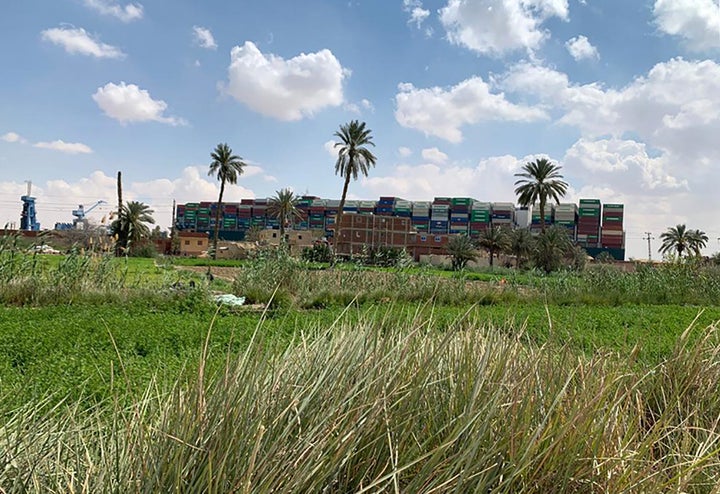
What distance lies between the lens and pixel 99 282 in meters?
10.1

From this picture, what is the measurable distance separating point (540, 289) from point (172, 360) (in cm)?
1155

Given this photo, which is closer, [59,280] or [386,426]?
[386,426]

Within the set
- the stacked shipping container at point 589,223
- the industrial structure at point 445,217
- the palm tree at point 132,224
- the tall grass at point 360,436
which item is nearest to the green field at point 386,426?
the tall grass at point 360,436

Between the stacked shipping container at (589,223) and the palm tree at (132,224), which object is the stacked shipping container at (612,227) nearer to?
the stacked shipping container at (589,223)

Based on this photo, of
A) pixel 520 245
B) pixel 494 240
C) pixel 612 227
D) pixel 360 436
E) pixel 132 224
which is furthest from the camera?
pixel 612 227

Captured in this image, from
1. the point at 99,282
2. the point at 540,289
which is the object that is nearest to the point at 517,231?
the point at 540,289

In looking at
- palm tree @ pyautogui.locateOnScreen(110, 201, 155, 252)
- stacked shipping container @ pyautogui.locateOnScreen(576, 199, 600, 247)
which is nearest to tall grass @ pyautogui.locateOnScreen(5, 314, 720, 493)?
palm tree @ pyautogui.locateOnScreen(110, 201, 155, 252)

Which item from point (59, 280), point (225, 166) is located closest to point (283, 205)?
point (225, 166)

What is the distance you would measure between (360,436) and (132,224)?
44.3 metres

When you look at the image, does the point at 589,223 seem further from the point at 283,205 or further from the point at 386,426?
the point at 386,426

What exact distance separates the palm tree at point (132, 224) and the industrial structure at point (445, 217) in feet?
127

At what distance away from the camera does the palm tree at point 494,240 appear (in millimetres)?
52375

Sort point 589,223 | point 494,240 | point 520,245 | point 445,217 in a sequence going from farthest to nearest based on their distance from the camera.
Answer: point 445,217
point 589,223
point 520,245
point 494,240

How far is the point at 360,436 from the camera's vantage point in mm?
1467
